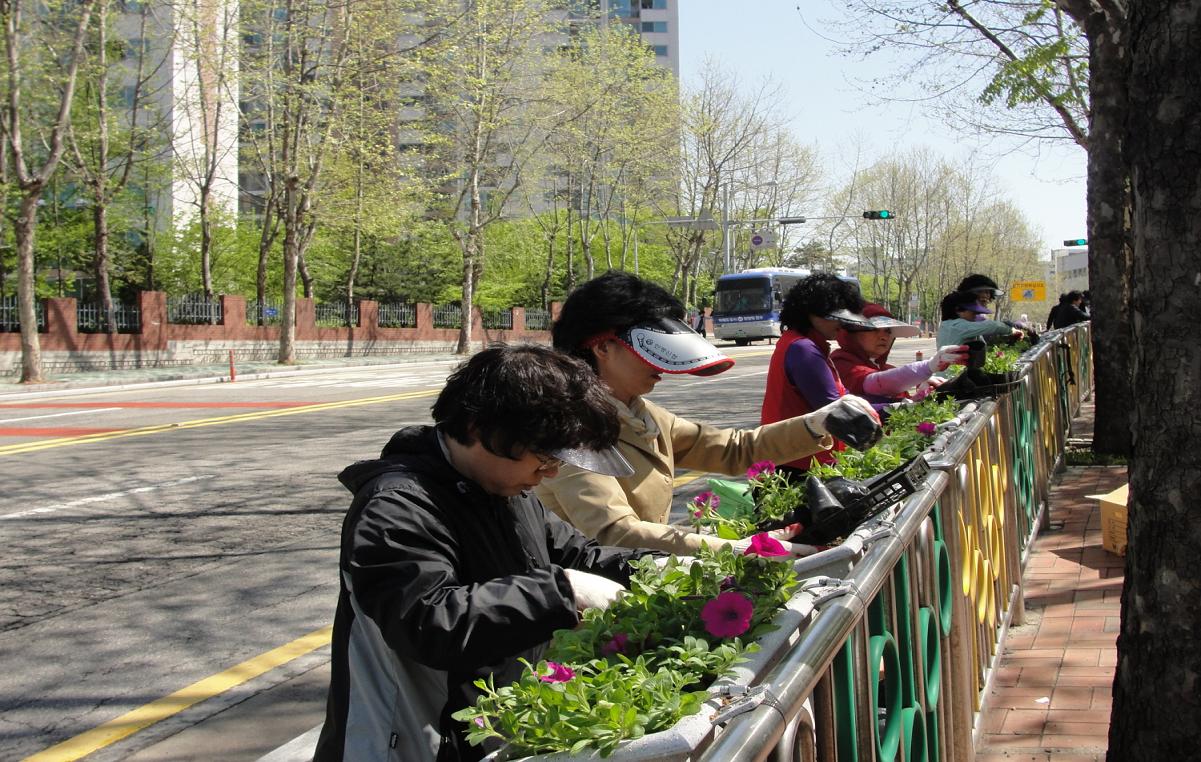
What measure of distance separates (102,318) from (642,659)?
30.9m

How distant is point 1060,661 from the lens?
4.55 metres

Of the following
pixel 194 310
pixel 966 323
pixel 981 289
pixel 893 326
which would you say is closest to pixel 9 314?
pixel 194 310

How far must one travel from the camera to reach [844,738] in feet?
6.57

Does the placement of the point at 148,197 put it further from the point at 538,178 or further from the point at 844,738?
the point at 844,738

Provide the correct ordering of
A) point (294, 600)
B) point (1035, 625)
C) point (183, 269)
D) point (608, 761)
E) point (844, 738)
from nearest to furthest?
point (608, 761) → point (844, 738) → point (1035, 625) → point (294, 600) → point (183, 269)

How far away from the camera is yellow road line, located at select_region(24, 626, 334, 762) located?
4.21 m

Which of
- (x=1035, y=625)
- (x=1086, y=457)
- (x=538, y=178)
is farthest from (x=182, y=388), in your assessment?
(x=538, y=178)

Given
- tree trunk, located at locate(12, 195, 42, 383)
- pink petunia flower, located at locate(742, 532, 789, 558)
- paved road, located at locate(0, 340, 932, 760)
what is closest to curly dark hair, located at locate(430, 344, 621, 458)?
pink petunia flower, located at locate(742, 532, 789, 558)

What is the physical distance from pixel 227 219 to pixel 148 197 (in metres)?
3.78

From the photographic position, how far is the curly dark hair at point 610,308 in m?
3.21

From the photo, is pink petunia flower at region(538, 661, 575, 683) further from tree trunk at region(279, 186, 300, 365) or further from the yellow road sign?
the yellow road sign

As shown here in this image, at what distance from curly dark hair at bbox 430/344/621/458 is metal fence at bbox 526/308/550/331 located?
51204 mm

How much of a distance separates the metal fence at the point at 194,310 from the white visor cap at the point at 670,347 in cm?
3135

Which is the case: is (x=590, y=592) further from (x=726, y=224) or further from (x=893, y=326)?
(x=726, y=224)
